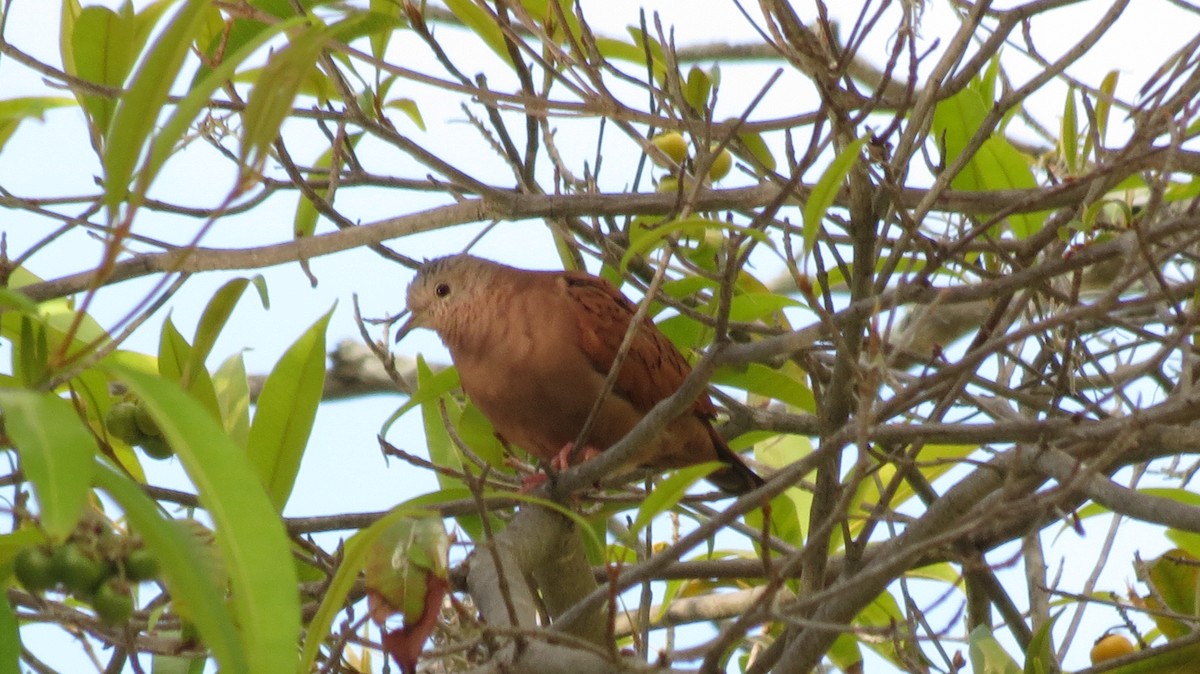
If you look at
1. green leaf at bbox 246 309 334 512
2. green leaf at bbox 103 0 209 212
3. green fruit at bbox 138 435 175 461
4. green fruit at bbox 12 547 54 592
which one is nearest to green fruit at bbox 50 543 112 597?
green fruit at bbox 12 547 54 592

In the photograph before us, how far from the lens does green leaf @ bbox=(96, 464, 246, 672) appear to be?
1.26 m

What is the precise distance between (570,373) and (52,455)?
2560 millimetres

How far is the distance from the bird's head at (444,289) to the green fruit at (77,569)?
2.39 meters

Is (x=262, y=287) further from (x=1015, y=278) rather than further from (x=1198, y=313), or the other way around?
(x=1198, y=313)

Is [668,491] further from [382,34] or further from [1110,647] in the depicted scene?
[382,34]

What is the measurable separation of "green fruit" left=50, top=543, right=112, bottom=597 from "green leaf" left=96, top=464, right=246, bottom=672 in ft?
1.35

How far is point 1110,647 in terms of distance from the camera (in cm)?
299

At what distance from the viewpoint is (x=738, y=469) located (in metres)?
3.91

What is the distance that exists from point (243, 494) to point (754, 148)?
2.34 meters

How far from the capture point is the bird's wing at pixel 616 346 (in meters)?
3.71

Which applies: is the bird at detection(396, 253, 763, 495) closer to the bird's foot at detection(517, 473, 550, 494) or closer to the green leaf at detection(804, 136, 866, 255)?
the bird's foot at detection(517, 473, 550, 494)

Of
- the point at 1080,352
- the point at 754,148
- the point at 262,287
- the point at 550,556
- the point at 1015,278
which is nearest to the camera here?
the point at 1015,278

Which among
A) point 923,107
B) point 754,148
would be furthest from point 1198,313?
point 754,148

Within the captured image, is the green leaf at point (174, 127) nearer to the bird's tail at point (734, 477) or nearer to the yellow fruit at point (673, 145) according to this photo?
the yellow fruit at point (673, 145)
